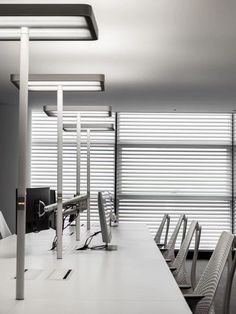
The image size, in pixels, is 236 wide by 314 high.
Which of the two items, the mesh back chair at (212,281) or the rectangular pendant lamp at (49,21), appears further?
the mesh back chair at (212,281)

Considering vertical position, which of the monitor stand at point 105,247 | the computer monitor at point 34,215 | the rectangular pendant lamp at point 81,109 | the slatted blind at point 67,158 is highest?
the rectangular pendant lamp at point 81,109

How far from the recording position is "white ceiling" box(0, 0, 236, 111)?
387 centimetres

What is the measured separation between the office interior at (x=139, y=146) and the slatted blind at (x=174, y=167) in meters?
0.02

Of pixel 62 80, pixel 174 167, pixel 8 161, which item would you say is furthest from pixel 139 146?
pixel 62 80

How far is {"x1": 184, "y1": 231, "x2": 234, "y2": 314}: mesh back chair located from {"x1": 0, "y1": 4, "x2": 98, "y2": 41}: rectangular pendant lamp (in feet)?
4.34

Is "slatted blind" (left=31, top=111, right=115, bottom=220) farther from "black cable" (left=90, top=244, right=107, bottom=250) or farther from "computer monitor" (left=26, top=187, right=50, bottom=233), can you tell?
"computer monitor" (left=26, top=187, right=50, bottom=233)

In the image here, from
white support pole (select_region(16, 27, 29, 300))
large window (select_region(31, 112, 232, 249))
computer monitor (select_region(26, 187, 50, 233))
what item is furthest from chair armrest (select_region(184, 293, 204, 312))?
large window (select_region(31, 112, 232, 249))

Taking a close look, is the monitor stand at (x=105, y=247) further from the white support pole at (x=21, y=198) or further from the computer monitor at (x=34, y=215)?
the white support pole at (x=21, y=198)

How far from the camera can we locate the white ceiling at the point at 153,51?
3.87 m

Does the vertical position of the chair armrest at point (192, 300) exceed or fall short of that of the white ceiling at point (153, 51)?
it falls short

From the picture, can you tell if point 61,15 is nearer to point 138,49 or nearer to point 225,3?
point 225,3

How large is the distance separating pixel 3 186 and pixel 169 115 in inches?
127

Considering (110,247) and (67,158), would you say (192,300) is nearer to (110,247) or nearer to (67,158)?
(110,247)

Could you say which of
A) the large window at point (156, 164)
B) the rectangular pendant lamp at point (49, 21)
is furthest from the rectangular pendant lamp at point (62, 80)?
the large window at point (156, 164)
